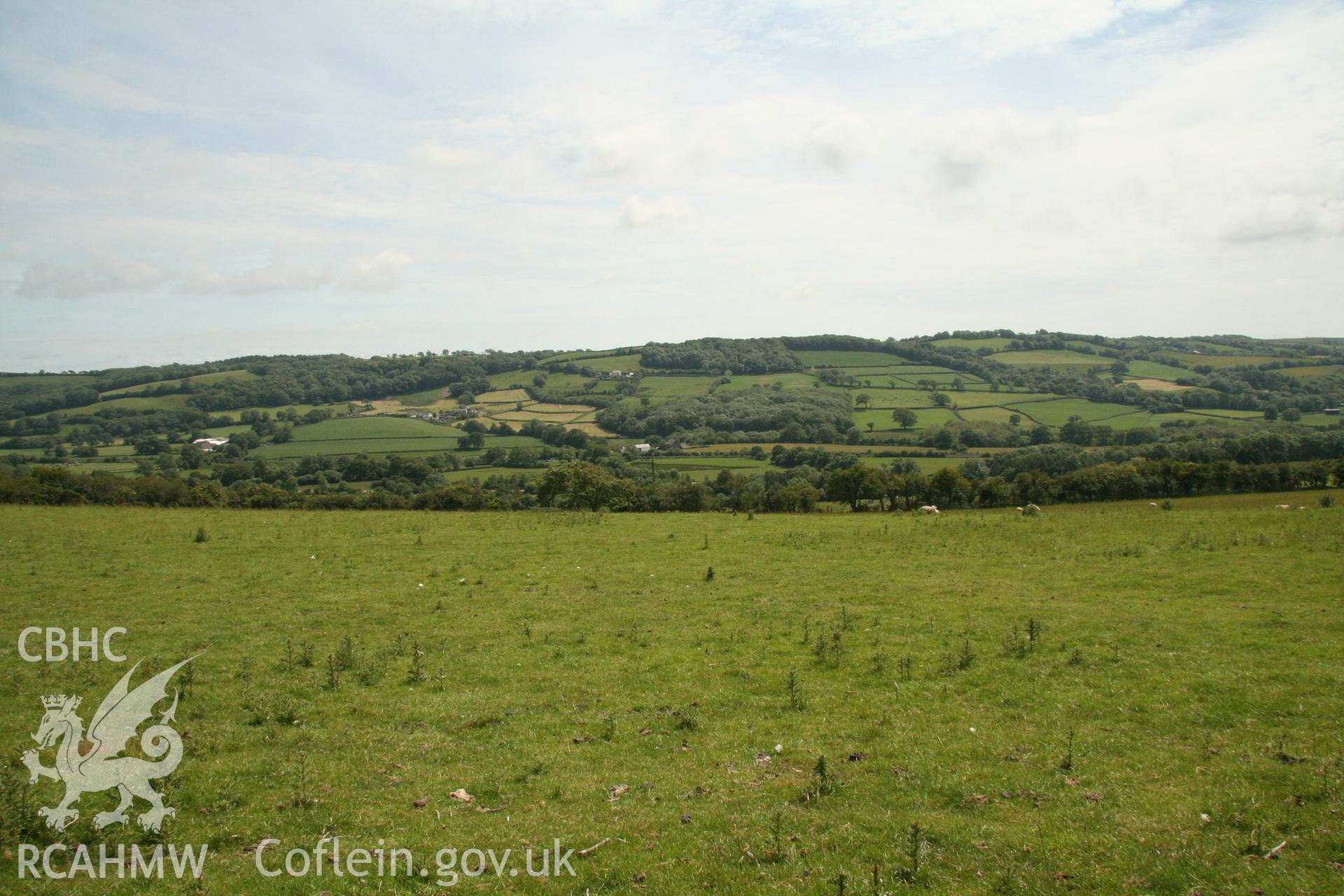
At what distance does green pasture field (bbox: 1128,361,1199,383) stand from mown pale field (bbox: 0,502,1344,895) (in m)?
126

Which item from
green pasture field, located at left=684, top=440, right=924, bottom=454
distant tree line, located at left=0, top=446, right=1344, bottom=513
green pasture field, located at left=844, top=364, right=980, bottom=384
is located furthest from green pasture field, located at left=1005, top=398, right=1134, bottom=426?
distant tree line, located at left=0, top=446, right=1344, bottom=513

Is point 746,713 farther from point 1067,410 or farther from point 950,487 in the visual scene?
point 1067,410

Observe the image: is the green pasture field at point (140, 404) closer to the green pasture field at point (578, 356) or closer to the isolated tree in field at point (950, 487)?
the green pasture field at point (578, 356)

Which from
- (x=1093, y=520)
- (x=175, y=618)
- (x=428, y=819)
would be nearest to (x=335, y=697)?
(x=428, y=819)

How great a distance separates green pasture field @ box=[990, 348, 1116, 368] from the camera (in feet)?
471

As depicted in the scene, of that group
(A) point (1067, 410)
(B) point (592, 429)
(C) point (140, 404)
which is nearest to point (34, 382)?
(C) point (140, 404)

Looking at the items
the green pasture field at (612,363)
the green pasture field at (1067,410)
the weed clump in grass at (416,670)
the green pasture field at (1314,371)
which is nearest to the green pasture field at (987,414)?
the green pasture field at (1067,410)

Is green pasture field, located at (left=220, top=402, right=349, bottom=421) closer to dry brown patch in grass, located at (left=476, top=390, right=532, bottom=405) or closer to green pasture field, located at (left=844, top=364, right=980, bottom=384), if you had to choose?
dry brown patch in grass, located at (left=476, top=390, right=532, bottom=405)

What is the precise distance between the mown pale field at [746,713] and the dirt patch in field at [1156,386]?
112257 millimetres

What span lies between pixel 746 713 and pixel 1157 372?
15688 centimetres

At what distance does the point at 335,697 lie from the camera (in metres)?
13.6

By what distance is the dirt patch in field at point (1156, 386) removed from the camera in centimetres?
11969

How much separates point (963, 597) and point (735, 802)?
13.9 meters

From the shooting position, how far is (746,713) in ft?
42.5
